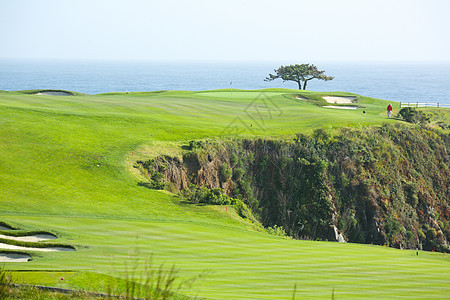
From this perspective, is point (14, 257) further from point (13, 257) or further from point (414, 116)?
point (414, 116)

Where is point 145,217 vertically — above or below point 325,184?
above

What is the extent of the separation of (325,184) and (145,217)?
1687cm

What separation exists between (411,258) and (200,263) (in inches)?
365

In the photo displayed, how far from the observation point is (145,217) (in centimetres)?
2138

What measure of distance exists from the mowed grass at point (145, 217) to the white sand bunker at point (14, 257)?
579mm

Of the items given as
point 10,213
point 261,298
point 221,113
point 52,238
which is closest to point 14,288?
point 261,298

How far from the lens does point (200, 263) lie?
1370 centimetres

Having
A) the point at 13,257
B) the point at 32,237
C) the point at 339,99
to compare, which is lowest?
the point at 32,237

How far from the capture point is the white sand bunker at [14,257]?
13062mm

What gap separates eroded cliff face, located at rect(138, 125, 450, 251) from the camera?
31891 mm

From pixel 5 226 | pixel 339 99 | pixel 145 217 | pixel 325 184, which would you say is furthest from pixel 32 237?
pixel 339 99

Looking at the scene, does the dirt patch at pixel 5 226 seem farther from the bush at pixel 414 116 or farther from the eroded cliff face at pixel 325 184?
the bush at pixel 414 116

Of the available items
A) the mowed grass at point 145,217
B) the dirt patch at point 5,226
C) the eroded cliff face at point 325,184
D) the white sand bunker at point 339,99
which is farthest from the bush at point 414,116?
the dirt patch at point 5,226

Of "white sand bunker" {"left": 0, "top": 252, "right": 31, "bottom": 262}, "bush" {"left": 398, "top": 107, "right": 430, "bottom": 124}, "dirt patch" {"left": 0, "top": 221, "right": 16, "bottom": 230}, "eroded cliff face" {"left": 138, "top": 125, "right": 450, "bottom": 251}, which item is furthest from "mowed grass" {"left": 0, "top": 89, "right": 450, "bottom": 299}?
"bush" {"left": 398, "top": 107, "right": 430, "bottom": 124}
